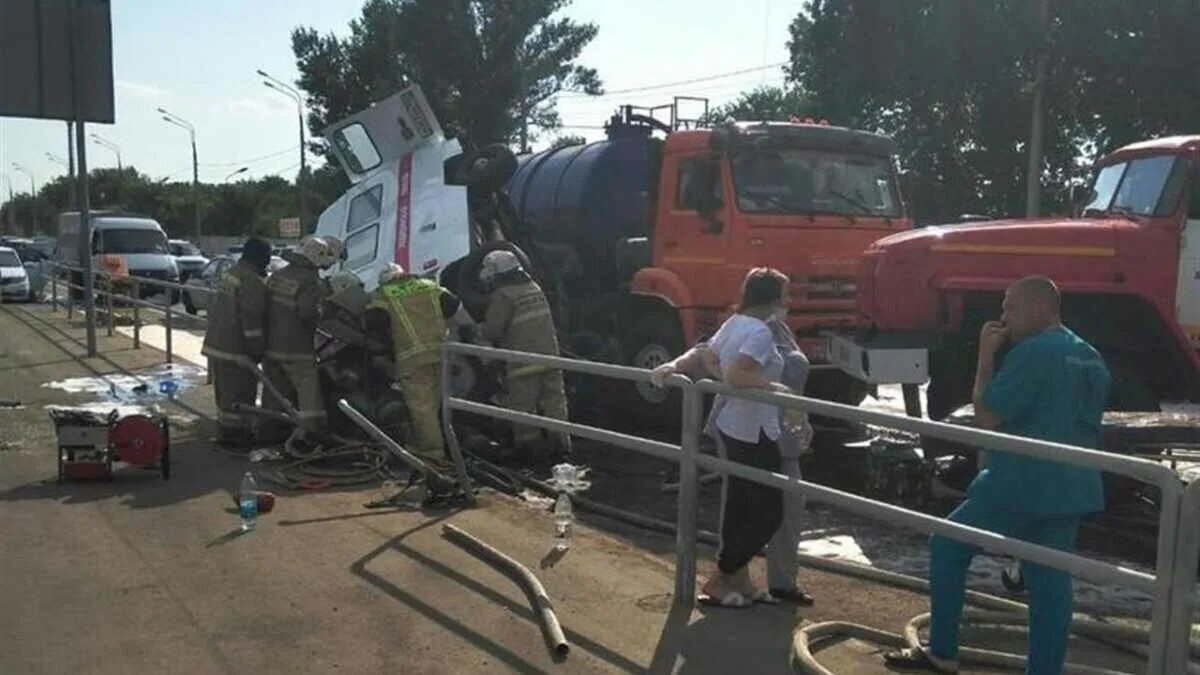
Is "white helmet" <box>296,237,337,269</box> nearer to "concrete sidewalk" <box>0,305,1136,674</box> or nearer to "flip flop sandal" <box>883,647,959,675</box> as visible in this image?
"concrete sidewalk" <box>0,305,1136,674</box>

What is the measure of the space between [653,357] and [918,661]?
6.98 m

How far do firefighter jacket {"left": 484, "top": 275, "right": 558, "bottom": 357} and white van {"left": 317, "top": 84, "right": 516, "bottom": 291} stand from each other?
10.9ft

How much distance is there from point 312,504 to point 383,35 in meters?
40.5

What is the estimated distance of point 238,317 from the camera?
939cm

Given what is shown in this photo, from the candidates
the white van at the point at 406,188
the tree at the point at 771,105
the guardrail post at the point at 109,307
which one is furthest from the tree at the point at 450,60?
the white van at the point at 406,188

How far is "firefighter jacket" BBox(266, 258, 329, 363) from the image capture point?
30.2 ft

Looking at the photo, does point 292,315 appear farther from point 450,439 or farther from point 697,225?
point 697,225

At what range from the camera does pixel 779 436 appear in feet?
17.0

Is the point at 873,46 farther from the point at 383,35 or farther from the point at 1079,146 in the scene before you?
the point at 383,35

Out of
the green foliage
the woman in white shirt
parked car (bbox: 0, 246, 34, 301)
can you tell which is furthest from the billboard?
the green foliage

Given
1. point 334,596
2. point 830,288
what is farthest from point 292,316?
point 830,288

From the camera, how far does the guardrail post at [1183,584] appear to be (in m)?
3.13

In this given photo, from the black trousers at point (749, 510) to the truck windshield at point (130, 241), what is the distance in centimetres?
2772

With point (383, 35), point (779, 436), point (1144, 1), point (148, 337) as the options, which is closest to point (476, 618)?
point (779, 436)
